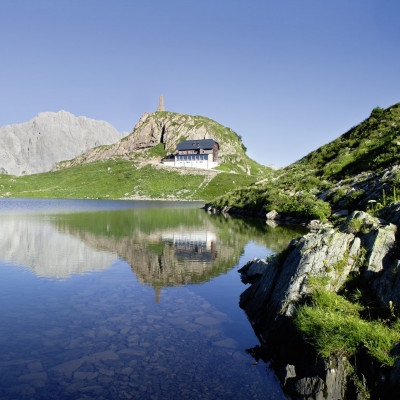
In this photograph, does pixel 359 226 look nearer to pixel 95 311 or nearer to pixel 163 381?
pixel 163 381

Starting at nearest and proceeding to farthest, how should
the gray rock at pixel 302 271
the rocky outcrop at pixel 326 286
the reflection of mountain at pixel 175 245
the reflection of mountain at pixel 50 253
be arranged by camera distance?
1. the rocky outcrop at pixel 326 286
2. the gray rock at pixel 302 271
3. the reflection of mountain at pixel 175 245
4. the reflection of mountain at pixel 50 253

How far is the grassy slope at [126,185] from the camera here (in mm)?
151000

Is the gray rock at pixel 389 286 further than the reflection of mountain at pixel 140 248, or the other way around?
the reflection of mountain at pixel 140 248

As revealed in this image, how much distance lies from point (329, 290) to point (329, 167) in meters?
56.7

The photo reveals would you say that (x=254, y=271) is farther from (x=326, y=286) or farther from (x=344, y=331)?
(x=344, y=331)

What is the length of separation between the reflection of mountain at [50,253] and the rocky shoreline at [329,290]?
14928mm

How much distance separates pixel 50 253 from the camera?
31.9 meters

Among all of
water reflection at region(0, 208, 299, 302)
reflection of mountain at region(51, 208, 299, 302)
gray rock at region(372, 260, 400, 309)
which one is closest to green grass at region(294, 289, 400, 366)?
gray rock at region(372, 260, 400, 309)

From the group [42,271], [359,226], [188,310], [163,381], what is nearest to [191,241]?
[42,271]

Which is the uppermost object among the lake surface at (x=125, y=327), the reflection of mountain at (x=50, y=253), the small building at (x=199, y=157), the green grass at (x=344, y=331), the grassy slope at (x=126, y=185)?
the small building at (x=199, y=157)

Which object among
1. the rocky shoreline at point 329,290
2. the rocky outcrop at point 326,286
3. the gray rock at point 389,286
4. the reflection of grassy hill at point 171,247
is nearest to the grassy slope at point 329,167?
the reflection of grassy hill at point 171,247

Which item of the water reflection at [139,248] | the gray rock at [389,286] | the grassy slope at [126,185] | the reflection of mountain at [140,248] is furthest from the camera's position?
the grassy slope at [126,185]

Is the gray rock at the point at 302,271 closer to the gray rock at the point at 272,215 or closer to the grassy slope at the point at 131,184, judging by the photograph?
the gray rock at the point at 272,215

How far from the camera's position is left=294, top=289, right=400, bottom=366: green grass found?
410 inches
